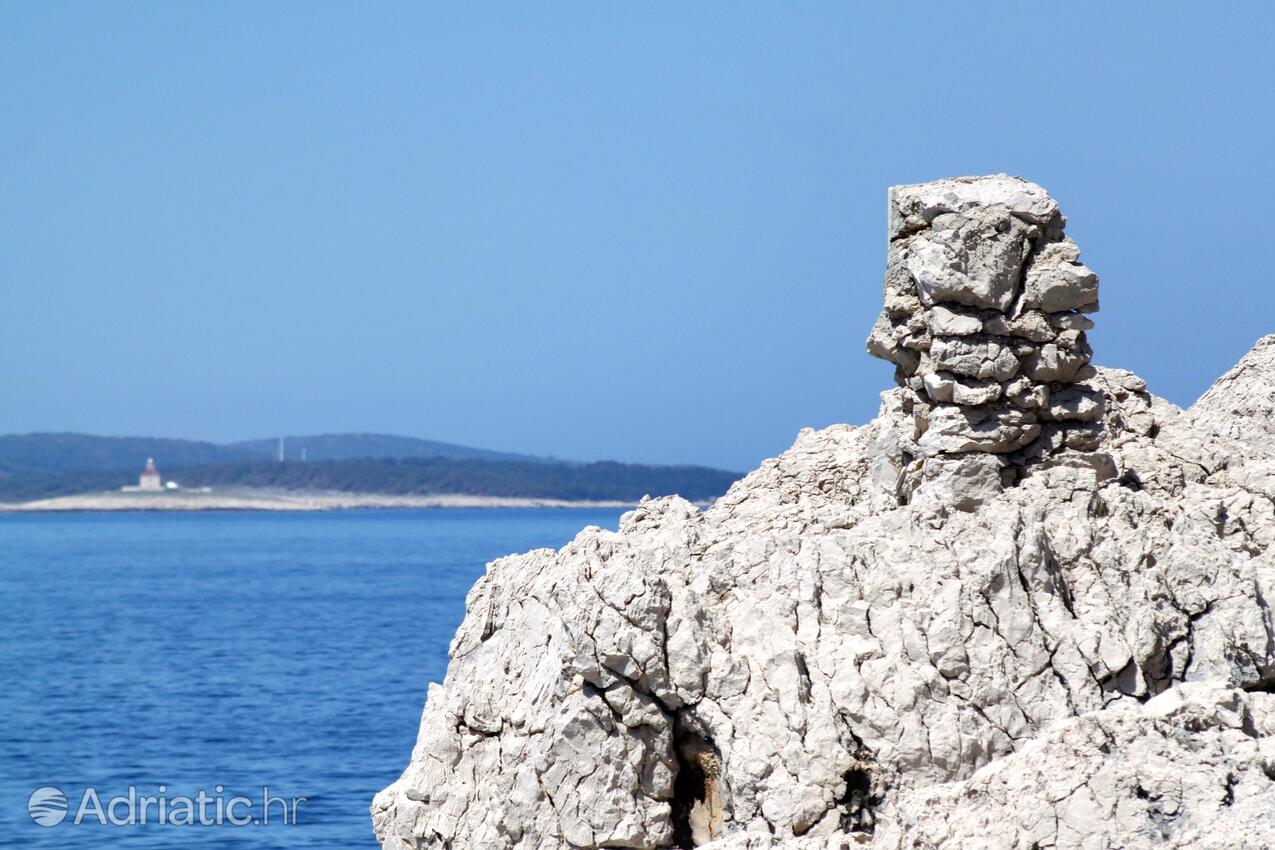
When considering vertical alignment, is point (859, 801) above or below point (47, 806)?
above

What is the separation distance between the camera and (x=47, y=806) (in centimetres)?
2203

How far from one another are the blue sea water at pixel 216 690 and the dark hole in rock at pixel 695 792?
948 centimetres

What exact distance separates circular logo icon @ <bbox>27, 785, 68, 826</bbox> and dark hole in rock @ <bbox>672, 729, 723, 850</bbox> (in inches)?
528

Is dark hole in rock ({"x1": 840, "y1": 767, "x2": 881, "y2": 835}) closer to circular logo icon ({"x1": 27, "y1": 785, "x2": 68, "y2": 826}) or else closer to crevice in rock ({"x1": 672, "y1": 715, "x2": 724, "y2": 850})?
crevice in rock ({"x1": 672, "y1": 715, "x2": 724, "y2": 850})

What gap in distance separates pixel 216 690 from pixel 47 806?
Result: 582 inches

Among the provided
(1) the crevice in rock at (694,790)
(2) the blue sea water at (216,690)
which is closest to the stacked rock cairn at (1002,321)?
(1) the crevice in rock at (694,790)

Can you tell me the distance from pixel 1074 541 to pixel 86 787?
18229mm

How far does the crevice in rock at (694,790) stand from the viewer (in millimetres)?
10000

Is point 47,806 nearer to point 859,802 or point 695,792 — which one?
point 695,792

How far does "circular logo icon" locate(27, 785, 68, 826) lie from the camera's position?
2100 cm

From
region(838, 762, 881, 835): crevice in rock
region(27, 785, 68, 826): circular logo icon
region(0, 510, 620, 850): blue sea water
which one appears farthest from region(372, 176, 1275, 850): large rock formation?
region(27, 785, 68, 826): circular logo icon

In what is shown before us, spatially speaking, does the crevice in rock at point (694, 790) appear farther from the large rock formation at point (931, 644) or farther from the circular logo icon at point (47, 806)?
the circular logo icon at point (47, 806)

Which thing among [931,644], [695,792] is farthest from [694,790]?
[931,644]

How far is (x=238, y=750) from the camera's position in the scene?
90.2 ft
